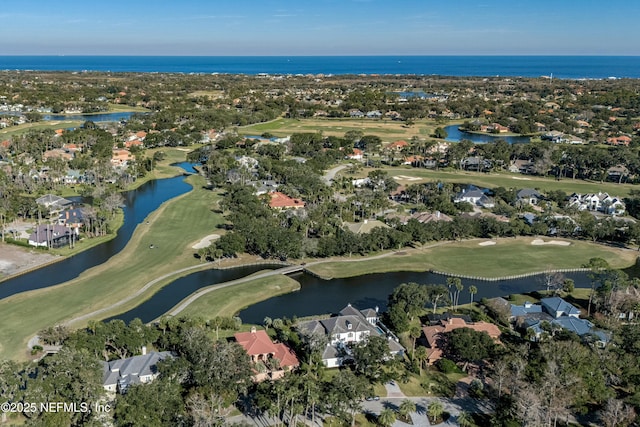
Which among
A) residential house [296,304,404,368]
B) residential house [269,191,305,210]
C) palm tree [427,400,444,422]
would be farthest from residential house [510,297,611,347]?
residential house [269,191,305,210]

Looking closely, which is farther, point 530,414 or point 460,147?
point 460,147

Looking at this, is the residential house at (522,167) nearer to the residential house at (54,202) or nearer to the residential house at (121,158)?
the residential house at (121,158)

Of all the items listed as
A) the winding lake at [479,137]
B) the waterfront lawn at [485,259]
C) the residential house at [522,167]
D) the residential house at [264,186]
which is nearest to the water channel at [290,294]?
the waterfront lawn at [485,259]

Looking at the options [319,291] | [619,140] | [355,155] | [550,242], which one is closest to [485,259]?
[550,242]

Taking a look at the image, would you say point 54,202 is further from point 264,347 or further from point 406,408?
point 406,408

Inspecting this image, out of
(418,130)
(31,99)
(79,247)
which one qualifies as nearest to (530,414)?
(79,247)

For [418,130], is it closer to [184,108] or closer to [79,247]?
[184,108]

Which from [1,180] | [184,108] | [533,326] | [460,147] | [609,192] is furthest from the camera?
[184,108]

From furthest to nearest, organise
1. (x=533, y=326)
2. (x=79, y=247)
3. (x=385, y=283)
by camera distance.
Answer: (x=79, y=247) < (x=385, y=283) < (x=533, y=326)
